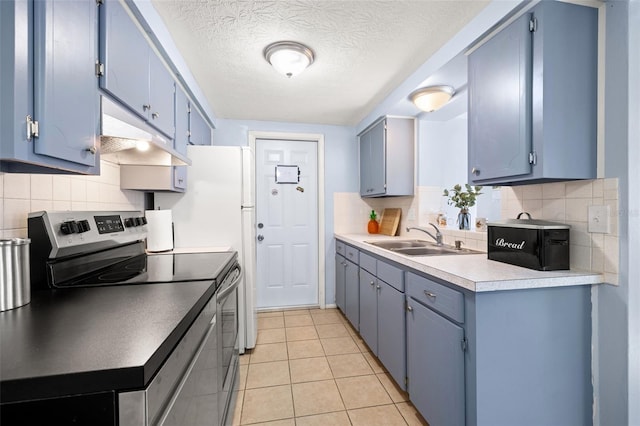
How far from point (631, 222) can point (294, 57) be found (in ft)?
6.44

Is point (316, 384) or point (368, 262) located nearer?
point (316, 384)

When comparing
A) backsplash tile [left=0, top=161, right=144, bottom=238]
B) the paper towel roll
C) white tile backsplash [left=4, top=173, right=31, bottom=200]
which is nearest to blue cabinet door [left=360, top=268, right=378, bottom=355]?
the paper towel roll

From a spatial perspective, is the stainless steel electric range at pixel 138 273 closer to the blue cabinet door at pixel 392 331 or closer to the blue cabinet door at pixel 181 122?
the blue cabinet door at pixel 181 122

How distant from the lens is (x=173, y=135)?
6.39ft

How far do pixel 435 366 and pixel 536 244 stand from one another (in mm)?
775

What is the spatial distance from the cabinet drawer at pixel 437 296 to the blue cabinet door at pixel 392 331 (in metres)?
0.18

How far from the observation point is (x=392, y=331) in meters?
1.89

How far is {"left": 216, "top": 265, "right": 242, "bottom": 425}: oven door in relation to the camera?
1327 mm

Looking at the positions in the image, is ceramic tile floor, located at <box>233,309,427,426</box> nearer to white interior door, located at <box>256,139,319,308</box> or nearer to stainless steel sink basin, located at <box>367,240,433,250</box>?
white interior door, located at <box>256,139,319,308</box>

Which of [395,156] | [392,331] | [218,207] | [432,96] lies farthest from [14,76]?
[395,156]

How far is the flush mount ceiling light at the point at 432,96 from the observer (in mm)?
2119

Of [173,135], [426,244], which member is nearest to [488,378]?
[426,244]

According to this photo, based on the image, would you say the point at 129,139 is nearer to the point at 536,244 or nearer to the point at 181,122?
the point at 181,122

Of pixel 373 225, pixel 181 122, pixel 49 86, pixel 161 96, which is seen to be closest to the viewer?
pixel 49 86
